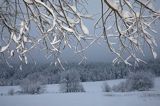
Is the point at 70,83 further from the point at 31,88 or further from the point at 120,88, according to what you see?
the point at 120,88

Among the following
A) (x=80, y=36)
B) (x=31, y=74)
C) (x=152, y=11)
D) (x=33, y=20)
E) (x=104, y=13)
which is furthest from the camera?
(x=31, y=74)

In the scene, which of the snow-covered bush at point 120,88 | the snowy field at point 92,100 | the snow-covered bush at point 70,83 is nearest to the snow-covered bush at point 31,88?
the snow-covered bush at point 70,83

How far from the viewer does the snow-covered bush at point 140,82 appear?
6109cm

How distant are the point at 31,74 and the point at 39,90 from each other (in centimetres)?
2606

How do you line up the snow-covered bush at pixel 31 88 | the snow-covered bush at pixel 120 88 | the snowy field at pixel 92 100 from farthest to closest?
the snow-covered bush at pixel 31 88, the snow-covered bush at pixel 120 88, the snowy field at pixel 92 100

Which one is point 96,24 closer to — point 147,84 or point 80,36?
point 80,36

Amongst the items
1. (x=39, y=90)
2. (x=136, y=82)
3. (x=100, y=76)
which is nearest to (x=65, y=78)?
(x=39, y=90)

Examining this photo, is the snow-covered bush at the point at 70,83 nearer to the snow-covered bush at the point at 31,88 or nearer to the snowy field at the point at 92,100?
the snow-covered bush at the point at 31,88

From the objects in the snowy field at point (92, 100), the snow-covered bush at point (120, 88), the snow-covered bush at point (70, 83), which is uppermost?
the snow-covered bush at point (70, 83)

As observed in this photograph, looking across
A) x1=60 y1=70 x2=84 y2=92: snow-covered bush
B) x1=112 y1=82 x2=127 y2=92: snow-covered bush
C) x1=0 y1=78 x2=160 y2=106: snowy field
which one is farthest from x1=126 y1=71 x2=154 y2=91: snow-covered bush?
x1=60 y1=70 x2=84 y2=92: snow-covered bush

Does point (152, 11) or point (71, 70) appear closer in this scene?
point (152, 11)

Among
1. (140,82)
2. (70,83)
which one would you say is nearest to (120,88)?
(140,82)

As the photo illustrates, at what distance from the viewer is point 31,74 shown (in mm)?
96812

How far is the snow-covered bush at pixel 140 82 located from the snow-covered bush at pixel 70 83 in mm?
10888
